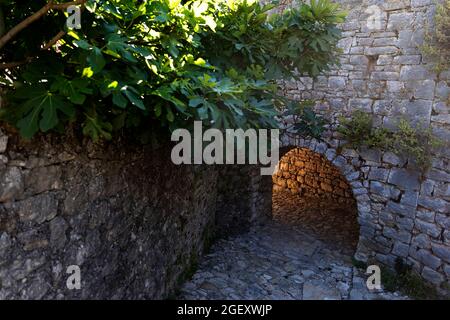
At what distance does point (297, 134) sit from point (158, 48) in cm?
338

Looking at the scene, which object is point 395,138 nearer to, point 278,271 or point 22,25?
point 278,271

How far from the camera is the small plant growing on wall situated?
3686mm

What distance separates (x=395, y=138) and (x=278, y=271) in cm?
227

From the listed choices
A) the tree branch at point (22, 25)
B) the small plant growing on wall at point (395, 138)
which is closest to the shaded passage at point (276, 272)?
the small plant growing on wall at point (395, 138)

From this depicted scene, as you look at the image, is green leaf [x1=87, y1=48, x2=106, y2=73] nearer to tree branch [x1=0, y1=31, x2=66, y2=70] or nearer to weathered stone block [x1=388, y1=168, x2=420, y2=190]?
tree branch [x1=0, y1=31, x2=66, y2=70]

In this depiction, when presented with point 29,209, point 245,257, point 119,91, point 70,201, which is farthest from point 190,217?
point 119,91

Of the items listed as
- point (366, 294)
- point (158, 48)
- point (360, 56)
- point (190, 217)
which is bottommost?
point (366, 294)

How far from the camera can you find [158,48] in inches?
73.7

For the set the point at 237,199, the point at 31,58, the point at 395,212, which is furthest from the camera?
the point at 237,199

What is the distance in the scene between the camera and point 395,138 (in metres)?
3.93

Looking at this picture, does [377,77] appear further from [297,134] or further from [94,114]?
[94,114]

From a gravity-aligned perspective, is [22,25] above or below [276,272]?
above

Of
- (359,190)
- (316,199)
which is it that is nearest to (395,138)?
(359,190)

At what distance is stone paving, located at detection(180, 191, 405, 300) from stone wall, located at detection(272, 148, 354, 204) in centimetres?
197
